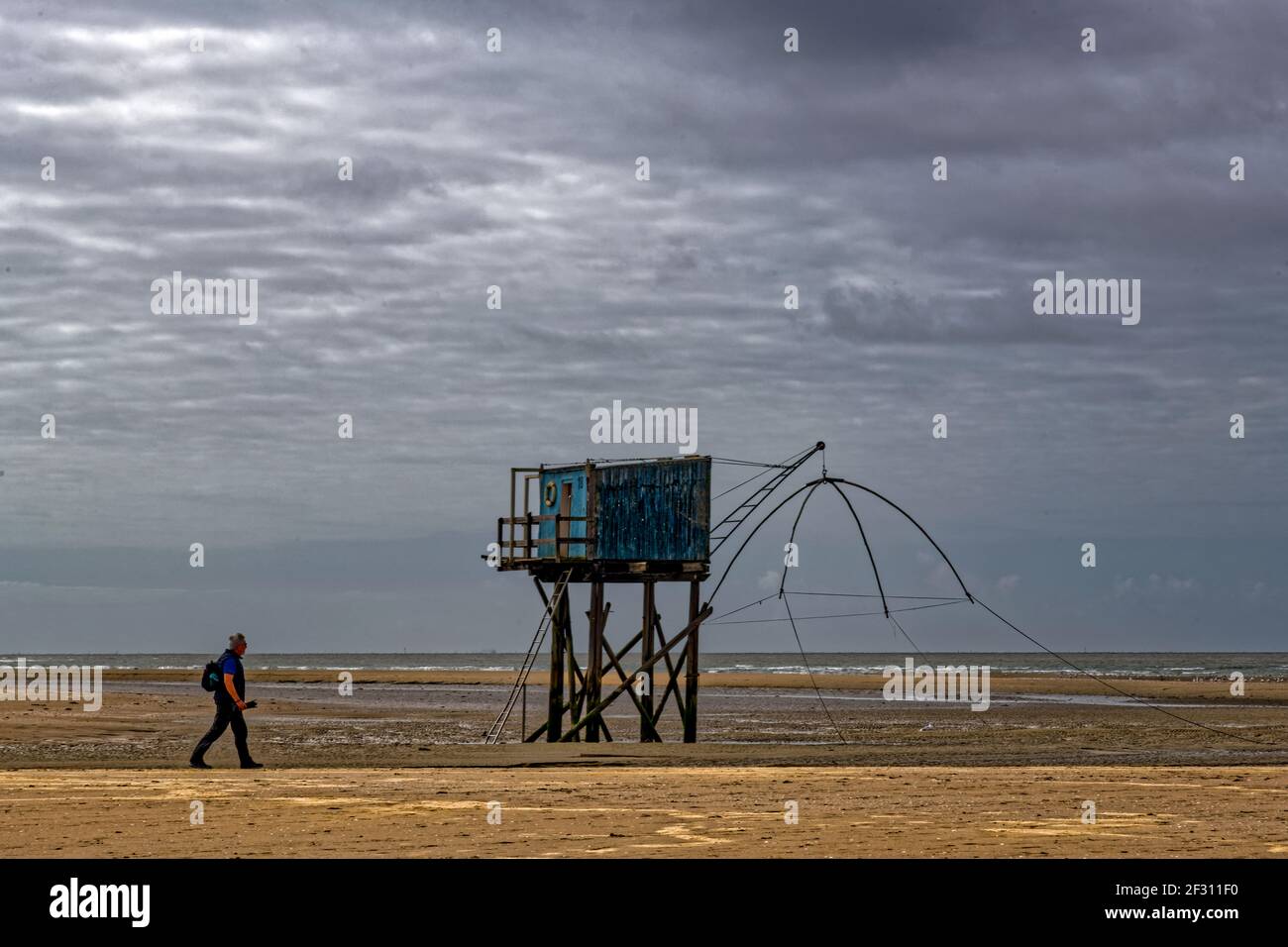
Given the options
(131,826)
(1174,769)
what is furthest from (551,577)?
(131,826)

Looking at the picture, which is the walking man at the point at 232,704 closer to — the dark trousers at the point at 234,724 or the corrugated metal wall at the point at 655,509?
the dark trousers at the point at 234,724

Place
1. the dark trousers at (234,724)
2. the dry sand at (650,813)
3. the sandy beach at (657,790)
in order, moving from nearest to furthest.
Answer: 1. the dry sand at (650,813)
2. the sandy beach at (657,790)
3. the dark trousers at (234,724)

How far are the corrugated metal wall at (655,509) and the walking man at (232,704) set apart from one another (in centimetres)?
928

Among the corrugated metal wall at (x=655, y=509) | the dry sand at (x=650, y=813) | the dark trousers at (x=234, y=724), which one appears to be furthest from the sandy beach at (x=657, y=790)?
the corrugated metal wall at (x=655, y=509)

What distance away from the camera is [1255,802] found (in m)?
17.3

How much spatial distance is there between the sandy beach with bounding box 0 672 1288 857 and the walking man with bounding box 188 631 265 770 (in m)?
0.42

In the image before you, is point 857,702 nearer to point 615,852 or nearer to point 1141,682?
point 1141,682

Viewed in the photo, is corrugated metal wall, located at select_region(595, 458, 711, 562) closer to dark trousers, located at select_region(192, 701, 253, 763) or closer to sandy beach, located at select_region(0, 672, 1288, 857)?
sandy beach, located at select_region(0, 672, 1288, 857)

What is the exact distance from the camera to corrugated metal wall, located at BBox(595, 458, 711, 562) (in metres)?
30.2

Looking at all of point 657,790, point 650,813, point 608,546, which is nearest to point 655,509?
point 608,546

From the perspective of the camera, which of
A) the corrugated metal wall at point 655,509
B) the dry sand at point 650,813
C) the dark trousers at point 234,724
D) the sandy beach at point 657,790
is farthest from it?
the corrugated metal wall at point 655,509

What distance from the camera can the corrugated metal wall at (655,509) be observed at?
30.2 meters

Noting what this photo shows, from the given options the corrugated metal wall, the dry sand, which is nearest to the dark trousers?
the dry sand
